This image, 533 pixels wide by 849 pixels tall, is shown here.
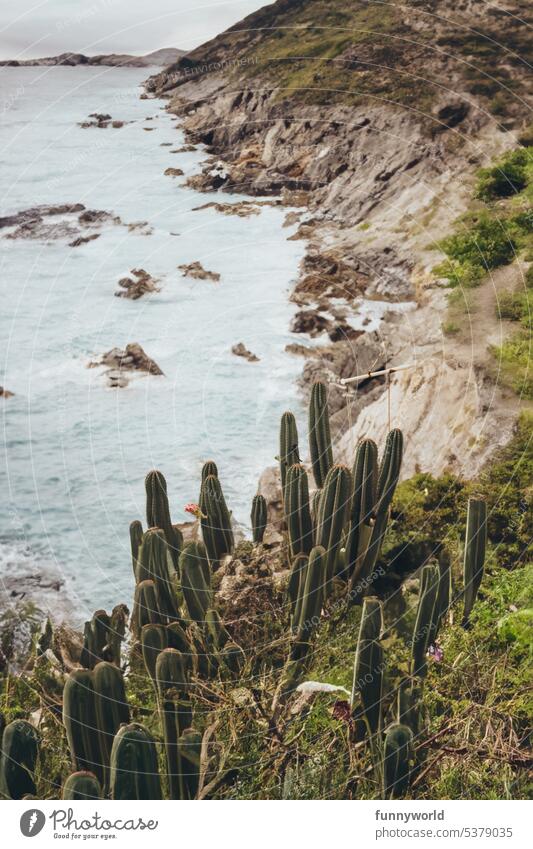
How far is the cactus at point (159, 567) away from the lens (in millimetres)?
9711

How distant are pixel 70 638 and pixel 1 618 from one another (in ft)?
10.3

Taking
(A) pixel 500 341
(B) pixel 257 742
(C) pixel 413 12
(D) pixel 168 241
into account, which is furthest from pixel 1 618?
(C) pixel 413 12

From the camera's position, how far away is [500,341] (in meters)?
15.2

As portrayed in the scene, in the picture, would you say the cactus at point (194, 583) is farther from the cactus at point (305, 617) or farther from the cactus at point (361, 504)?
the cactus at point (361, 504)

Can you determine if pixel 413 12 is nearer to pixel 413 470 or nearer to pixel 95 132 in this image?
pixel 95 132

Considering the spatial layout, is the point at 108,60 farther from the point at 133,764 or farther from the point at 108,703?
the point at 133,764

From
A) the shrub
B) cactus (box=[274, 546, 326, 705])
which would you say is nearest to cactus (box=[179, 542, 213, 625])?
cactus (box=[274, 546, 326, 705])

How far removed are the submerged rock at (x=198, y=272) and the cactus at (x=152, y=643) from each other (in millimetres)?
15645

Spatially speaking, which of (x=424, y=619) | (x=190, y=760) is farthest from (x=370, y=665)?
(x=190, y=760)

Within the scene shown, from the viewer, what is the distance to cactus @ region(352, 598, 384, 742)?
8359mm

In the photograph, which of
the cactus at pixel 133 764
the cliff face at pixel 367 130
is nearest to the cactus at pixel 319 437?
the cliff face at pixel 367 130

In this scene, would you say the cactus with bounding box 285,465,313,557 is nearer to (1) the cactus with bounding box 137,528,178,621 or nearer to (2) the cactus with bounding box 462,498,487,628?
(1) the cactus with bounding box 137,528,178,621
